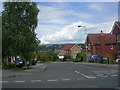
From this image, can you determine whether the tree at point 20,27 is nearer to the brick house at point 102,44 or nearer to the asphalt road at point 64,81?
the asphalt road at point 64,81

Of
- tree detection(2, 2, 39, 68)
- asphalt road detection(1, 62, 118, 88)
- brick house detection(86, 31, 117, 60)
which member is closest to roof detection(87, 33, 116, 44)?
brick house detection(86, 31, 117, 60)

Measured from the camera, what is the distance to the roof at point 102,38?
200ft

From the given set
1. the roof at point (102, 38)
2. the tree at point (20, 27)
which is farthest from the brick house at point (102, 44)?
A: the tree at point (20, 27)

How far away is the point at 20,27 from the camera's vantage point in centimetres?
2805

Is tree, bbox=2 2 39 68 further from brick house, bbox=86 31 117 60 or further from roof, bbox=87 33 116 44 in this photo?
roof, bbox=87 33 116 44

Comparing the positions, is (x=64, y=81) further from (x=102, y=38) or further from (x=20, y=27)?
(x=102, y=38)

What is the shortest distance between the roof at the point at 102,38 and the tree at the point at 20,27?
35885 millimetres

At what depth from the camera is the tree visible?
27594mm

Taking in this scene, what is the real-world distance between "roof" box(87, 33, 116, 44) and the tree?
1413 inches

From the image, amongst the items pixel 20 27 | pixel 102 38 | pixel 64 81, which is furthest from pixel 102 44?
pixel 64 81

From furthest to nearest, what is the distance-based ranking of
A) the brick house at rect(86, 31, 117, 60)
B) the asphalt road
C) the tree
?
the brick house at rect(86, 31, 117, 60)
the tree
the asphalt road

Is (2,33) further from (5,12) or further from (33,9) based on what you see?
(33,9)

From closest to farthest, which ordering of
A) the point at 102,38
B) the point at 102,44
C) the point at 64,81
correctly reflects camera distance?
the point at 64,81 < the point at 102,44 < the point at 102,38

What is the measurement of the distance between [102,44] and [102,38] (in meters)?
2.18
